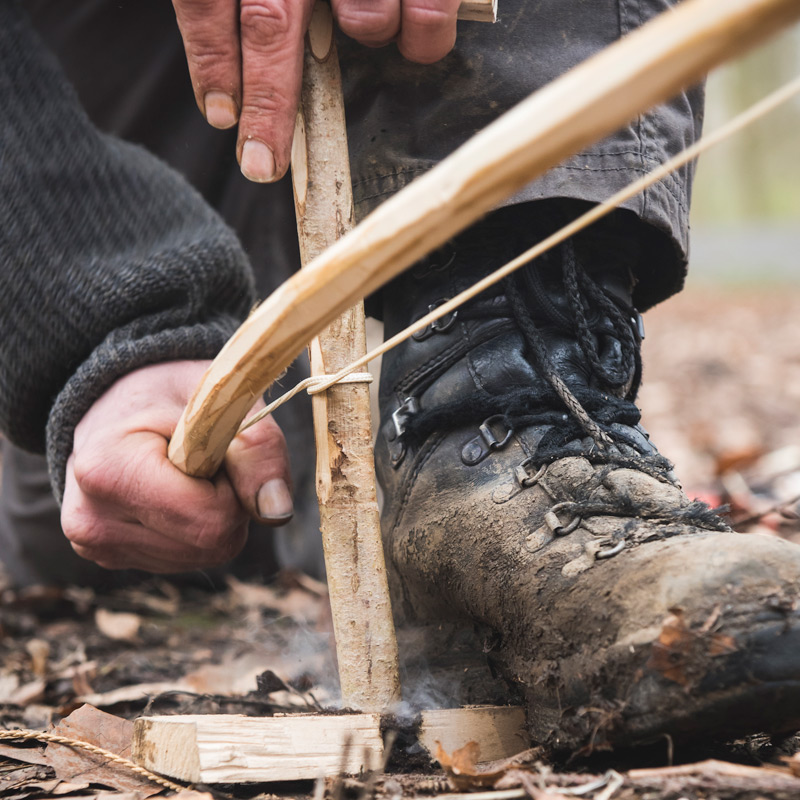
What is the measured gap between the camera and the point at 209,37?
0.94 meters

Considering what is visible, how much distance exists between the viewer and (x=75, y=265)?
126 cm

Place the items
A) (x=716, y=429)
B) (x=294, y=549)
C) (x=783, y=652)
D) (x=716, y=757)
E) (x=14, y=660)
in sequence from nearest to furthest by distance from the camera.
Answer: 1. (x=783, y=652)
2. (x=716, y=757)
3. (x=14, y=660)
4. (x=294, y=549)
5. (x=716, y=429)

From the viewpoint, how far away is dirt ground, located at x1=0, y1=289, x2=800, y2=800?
2.37ft

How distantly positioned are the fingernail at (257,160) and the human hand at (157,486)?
1.02ft

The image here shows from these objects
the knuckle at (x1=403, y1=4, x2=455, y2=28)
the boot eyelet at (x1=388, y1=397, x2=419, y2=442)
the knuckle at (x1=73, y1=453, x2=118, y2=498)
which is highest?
the knuckle at (x1=403, y1=4, x2=455, y2=28)

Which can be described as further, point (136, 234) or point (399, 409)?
point (136, 234)

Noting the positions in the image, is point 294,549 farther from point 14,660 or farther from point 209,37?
point 209,37

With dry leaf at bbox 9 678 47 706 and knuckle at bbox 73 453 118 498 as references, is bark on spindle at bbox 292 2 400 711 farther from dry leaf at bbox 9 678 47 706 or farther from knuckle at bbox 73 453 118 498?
dry leaf at bbox 9 678 47 706

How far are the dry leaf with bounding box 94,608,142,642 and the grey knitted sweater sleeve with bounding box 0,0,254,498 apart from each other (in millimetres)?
690

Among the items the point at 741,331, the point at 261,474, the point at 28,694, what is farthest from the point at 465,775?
the point at 741,331

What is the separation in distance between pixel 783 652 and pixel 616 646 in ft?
0.43

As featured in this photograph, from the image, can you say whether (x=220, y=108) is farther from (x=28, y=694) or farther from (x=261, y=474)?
(x=28, y=694)

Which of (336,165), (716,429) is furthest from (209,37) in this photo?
(716,429)

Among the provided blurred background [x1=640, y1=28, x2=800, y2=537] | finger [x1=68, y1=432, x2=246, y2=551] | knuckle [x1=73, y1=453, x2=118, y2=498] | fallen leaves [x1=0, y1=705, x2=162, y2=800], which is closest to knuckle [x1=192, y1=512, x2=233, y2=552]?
finger [x1=68, y1=432, x2=246, y2=551]
